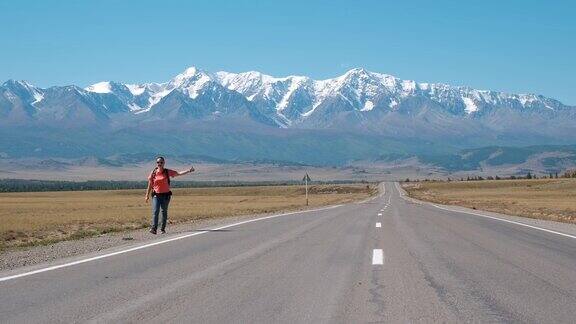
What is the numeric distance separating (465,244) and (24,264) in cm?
978

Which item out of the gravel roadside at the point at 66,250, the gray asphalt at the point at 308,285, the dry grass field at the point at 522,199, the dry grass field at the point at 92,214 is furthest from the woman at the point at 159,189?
the dry grass field at the point at 522,199

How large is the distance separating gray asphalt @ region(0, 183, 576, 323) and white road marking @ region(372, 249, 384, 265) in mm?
156

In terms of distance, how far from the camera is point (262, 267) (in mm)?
13406

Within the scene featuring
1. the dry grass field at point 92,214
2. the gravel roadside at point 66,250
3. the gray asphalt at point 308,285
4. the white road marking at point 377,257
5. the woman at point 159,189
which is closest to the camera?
the gray asphalt at point 308,285

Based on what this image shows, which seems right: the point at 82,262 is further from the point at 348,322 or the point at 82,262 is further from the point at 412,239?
the point at 412,239

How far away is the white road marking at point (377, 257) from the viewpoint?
1408 centimetres

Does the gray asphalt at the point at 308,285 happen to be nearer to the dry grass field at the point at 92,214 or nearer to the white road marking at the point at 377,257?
the white road marking at the point at 377,257

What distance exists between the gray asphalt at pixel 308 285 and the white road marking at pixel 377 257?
0.16 m

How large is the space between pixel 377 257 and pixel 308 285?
3.80 metres

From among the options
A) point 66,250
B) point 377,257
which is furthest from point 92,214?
point 377,257

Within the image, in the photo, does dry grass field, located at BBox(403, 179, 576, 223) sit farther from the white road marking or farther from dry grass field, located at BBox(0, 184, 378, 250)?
the white road marking

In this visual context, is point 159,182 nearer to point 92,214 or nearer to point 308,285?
point 308,285

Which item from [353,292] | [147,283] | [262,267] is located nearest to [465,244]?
[262,267]

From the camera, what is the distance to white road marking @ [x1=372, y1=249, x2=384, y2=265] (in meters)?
14.1
